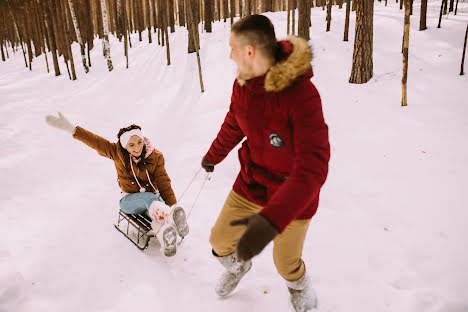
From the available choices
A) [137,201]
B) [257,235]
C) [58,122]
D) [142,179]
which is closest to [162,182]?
[142,179]

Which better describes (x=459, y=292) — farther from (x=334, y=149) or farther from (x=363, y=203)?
(x=334, y=149)

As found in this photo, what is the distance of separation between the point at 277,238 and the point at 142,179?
1.81 meters

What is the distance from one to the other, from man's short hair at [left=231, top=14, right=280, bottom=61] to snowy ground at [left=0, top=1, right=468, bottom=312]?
0.88 feet

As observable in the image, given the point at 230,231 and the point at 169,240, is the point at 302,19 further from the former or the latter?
the point at 230,231

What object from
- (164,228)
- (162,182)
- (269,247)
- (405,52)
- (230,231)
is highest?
(405,52)

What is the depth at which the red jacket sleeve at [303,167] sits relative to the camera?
116 centimetres

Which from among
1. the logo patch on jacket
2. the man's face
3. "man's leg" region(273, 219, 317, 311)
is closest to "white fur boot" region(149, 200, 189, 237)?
"man's leg" region(273, 219, 317, 311)

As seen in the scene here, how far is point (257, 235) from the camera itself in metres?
1.13

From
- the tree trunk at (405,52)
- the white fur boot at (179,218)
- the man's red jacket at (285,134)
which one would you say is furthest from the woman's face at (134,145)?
the tree trunk at (405,52)

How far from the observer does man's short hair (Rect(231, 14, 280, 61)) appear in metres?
1.41

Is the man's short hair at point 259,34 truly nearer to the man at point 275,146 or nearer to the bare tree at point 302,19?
the man at point 275,146

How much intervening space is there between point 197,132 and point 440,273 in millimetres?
4928

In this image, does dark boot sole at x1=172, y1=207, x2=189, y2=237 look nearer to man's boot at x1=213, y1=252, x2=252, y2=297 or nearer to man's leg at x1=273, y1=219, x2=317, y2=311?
man's boot at x1=213, y1=252, x2=252, y2=297

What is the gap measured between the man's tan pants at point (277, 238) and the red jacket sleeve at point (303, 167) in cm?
55
